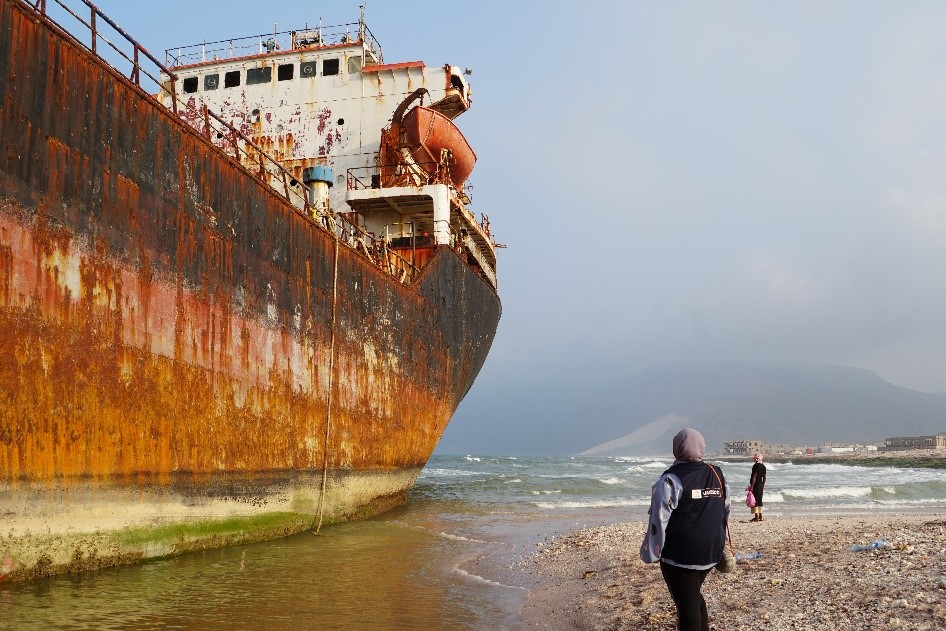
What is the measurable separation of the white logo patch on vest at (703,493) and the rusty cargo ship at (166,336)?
5.59 m

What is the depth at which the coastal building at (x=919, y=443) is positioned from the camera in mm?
76125

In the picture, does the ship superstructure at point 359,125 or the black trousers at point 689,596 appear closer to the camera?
the black trousers at point 689,596

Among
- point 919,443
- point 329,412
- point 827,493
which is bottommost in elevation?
point 919,443

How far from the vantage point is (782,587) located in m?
6.18

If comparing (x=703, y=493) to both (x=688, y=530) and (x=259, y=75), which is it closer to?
(x=688, y=530)

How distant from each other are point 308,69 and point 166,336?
12.4 meters

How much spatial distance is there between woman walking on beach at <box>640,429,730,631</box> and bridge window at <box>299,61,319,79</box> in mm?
17195

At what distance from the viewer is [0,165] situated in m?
6.65

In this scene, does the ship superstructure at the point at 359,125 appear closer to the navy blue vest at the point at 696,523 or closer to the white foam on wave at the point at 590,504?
the white foam on wave at the point at 590,504

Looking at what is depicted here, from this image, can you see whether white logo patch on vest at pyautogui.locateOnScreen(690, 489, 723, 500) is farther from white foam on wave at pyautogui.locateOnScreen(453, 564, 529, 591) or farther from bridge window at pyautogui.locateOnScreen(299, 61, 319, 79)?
bridge window at pyautogui.locateOnScreen(299, 61, 319, 79)

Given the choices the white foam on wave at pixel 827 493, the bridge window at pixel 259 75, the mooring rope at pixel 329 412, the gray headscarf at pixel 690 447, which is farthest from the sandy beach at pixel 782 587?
the white foam on wave at pixel 827 493

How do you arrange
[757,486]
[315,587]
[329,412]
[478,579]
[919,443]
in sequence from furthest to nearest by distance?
[919,443], [757,486], [329,412], [478,579], [315,587]

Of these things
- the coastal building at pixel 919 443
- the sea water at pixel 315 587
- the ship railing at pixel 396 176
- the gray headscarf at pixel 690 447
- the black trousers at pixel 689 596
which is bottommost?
the coastal building at pixel 919 443

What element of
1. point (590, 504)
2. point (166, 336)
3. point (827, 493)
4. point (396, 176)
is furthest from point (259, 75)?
point (827, 493)
